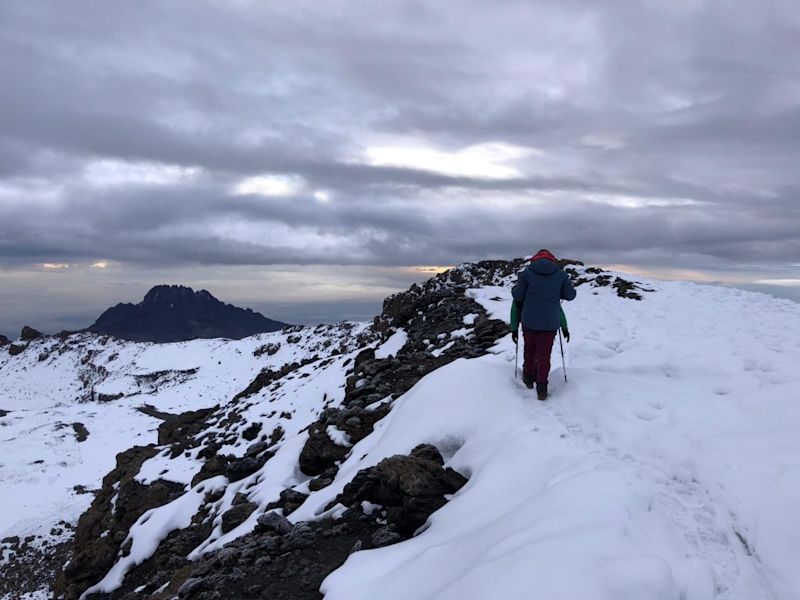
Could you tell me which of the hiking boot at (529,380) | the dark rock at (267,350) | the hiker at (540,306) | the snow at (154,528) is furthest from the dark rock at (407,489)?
the dark rock at (267,350)

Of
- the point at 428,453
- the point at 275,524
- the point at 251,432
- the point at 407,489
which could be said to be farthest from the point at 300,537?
the point at 251,432

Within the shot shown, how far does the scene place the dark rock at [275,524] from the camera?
766 centimetres

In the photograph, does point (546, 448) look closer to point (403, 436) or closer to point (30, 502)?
point (403, 436)

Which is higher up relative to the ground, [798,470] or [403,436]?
[798,470]

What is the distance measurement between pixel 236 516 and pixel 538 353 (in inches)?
290

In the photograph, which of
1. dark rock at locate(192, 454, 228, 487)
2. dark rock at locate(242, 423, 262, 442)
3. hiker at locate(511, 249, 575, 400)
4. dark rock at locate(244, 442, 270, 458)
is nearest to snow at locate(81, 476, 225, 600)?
dark rock at locate(192, 454, 228, 487)

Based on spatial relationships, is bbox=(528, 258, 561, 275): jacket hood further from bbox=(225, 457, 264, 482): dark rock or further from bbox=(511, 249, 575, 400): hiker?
bbox=(225, 457, 264, 482): dark rock

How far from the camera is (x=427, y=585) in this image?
15.4 ft

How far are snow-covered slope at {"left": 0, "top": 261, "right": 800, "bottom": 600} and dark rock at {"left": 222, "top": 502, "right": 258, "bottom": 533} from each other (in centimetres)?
4

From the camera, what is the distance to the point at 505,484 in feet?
20.9

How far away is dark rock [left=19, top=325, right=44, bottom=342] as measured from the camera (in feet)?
468

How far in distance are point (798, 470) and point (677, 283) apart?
87.5 ft

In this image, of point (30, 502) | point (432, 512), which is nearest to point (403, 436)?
point (432, 512)

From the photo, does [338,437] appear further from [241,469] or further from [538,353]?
[538,353]
